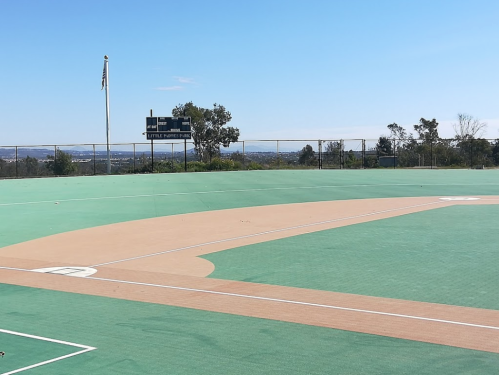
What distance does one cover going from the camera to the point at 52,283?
29.8ft

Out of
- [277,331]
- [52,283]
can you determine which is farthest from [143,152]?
[277,331]

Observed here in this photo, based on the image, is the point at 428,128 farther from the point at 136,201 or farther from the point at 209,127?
the point at 136,201

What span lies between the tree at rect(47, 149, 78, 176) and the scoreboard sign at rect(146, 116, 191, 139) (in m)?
6.98

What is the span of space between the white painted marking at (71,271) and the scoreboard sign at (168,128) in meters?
39.1

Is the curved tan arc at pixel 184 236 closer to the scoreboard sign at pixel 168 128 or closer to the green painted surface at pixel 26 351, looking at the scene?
the green painted surface at pixel 26 351

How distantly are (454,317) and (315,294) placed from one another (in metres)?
1.95

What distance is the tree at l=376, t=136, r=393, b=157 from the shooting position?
187ft

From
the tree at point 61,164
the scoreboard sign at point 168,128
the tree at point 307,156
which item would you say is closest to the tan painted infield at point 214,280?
the scoreboard sign at point 168,128

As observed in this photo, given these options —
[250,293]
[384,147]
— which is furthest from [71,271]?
[384,147]

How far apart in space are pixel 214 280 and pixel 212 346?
315 cm

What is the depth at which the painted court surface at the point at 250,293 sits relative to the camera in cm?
571

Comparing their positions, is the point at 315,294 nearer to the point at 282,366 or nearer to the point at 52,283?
the point at 282,366

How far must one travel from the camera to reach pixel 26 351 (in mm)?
5930

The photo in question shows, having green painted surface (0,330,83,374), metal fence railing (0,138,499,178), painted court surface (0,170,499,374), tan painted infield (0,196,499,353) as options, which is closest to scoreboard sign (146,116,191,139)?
metal fence railing (0,138,499,178)
